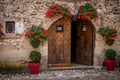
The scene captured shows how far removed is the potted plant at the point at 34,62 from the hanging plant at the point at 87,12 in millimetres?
2390

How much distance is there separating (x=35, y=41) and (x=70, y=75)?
1910 millimetres

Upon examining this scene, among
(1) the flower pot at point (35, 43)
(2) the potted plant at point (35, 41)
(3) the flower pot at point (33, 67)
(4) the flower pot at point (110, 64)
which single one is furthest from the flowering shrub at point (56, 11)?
(4) the flower pot at point (110, 64)

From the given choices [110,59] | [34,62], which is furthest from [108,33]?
[34,62]

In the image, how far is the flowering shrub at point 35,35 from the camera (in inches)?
360

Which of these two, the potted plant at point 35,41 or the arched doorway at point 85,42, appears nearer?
the potted plant at point 35,41

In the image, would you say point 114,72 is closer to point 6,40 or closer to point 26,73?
point 26,73

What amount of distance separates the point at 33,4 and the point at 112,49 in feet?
12.8

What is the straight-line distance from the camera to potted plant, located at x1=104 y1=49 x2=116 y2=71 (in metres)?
9.80

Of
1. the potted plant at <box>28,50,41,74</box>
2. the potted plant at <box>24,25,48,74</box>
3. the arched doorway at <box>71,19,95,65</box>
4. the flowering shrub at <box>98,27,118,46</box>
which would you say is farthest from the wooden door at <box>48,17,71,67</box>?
the flowering shrub at <box>98,27,118,46</box>

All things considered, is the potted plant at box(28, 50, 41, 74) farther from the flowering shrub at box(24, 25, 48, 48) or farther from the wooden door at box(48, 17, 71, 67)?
the wooden door at box(48, 17, 71, 67)

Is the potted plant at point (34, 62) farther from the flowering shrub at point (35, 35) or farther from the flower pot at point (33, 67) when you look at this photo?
the flowering shrub at point (35, 35)

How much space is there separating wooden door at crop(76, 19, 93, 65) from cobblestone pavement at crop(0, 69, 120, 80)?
91 cm

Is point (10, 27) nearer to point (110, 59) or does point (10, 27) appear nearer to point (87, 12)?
point (87, 12)

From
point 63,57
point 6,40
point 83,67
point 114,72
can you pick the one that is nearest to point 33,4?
point 6,40
